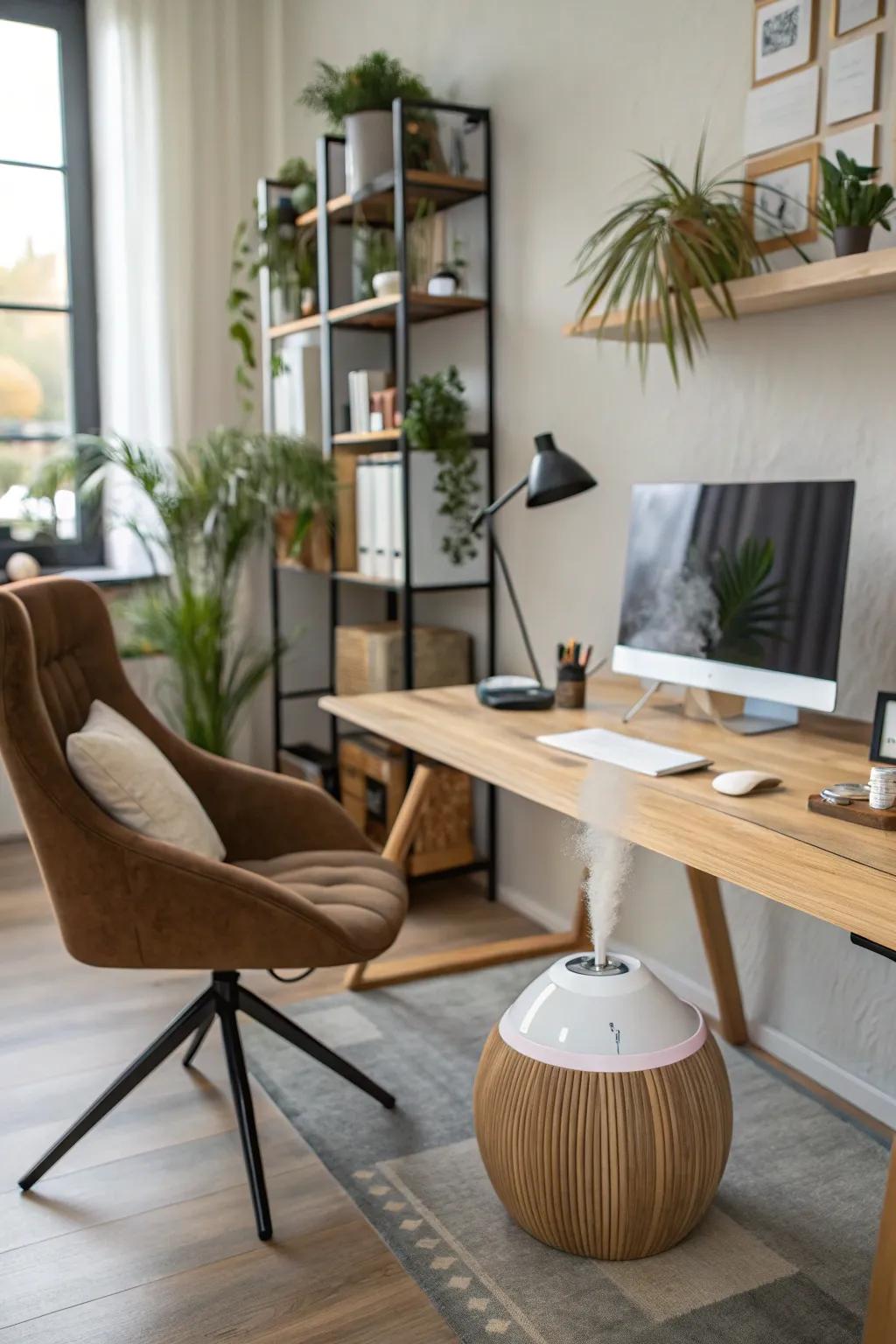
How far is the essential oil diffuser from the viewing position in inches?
67.5

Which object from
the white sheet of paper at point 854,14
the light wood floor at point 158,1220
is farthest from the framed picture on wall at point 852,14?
the light wood floor at point 158,1220

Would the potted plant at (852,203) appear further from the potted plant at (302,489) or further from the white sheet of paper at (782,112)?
the potted plant at (302,489)

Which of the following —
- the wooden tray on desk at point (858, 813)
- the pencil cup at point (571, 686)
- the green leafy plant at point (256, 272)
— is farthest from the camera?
the green leafy plant at point (256, 272)

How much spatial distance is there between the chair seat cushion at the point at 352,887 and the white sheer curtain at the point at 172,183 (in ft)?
7.24

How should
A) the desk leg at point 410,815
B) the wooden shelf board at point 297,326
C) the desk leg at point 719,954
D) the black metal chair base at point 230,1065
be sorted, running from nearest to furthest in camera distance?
1. the black metal chair base at point 230,1065
2. the desk leg at point 719,954
3. the desk leg at point 410,815
4. the wooden shelf board at point 297,326

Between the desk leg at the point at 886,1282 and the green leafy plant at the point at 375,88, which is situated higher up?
the green leafy plant at the point at 375,88

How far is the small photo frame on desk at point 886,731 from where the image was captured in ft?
6.19

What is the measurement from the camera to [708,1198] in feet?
5.95

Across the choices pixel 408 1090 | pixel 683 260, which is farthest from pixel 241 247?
pixel 408 1090

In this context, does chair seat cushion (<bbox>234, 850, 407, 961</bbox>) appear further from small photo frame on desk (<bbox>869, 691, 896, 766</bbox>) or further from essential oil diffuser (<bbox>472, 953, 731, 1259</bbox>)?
small photo frame on desk (<bbox>869, 691, 896, 766</bbox>)

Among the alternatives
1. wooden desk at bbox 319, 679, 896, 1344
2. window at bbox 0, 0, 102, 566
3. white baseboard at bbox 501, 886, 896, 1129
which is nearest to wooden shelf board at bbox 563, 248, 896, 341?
wooden desk at bbox 319, 679, 896, 1344

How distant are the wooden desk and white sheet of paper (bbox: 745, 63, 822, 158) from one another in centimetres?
107

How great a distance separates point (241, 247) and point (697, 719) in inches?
99.2

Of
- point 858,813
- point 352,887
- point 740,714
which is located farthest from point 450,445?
point 858,813
